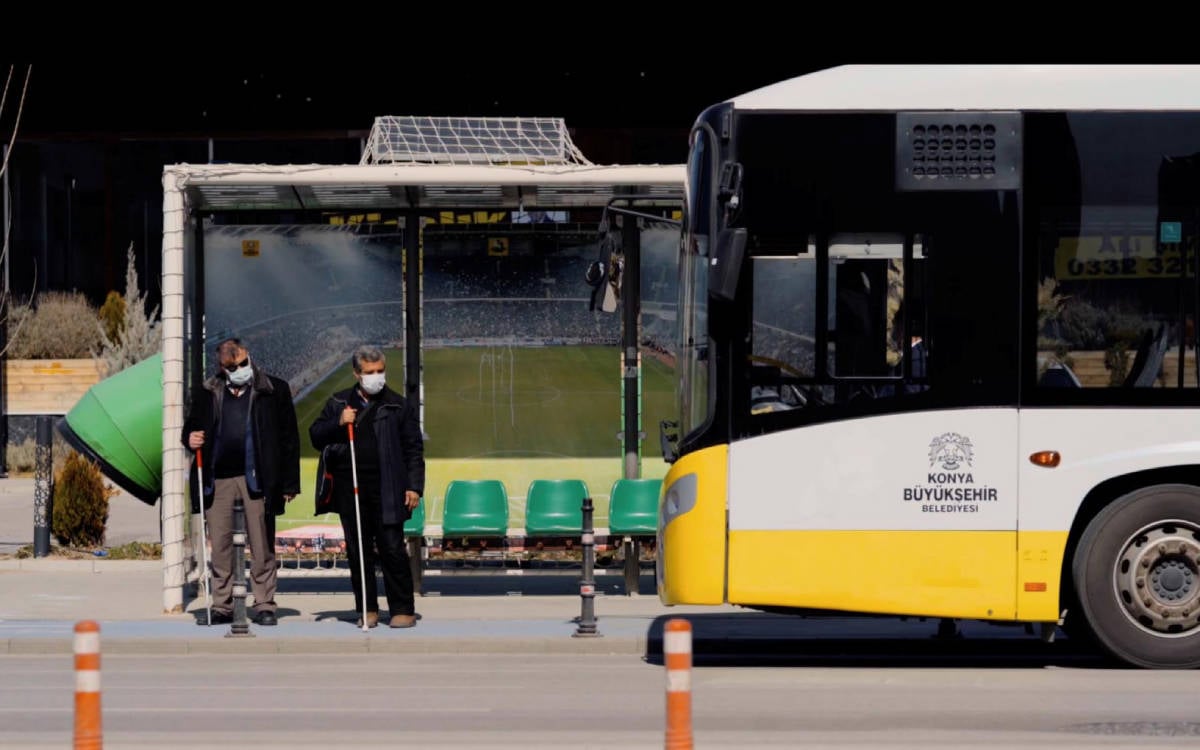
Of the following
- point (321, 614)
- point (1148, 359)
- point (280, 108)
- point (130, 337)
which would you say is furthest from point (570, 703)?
point (280, 108)

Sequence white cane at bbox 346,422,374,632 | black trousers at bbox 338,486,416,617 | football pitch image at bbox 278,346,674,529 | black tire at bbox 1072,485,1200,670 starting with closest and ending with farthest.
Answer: black tire at bbox 1072,485,1200,670, white cane at bbox 346,422,374,632, black trousers at bbox 338,486,416,617, football pitch image at bbox 278,346,674,529

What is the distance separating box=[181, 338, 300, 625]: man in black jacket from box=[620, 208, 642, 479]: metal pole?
3509 millimetres

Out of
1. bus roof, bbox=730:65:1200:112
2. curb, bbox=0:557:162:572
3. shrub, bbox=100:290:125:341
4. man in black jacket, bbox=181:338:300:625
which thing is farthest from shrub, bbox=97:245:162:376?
bus roof, bbox=730:65:1200:112

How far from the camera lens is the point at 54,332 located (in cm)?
3556

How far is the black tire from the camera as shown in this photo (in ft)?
39.2

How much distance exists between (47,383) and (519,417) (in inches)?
748

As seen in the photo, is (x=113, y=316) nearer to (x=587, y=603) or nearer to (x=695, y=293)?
(x=587, y=603)

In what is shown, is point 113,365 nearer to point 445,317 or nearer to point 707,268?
point 445,317

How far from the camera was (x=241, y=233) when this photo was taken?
17.3 m

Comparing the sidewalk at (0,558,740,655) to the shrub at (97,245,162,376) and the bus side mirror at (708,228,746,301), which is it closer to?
the bus side mirror at (708,228,746,301)

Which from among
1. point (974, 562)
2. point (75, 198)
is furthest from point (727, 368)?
point (75, 198)

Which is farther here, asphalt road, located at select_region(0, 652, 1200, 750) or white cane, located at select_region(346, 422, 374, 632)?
white cane, located at select_region(346, 422, 374, 632)

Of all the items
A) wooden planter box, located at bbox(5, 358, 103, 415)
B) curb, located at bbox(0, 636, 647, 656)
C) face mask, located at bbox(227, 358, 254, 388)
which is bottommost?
curb, located at bbox(0, 636, 647, 656)

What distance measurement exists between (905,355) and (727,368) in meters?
1.06
